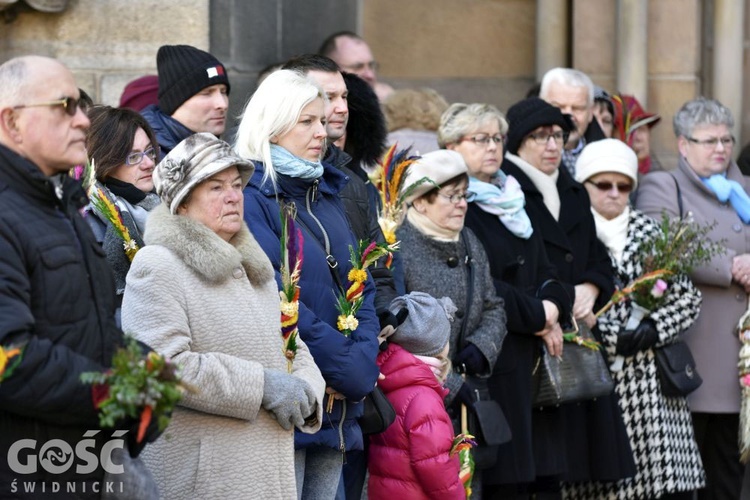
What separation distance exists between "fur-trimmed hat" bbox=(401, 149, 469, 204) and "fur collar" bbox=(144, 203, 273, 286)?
1.78m

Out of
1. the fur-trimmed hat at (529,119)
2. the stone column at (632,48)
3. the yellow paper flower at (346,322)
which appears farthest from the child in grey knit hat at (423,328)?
the stone column at (632,48)

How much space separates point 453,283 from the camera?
6715 millimetres

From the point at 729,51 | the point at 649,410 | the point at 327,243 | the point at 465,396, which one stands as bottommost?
the point at 649,410

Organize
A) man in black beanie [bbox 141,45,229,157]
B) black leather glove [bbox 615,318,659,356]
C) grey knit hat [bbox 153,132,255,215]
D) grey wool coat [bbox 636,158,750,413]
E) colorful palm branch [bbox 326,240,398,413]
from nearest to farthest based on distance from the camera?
grey knit hat [bbox 153,132,255,215] < colorful palm branch [bbox 326,240,398,413] < man in black beanie [bbox 141,45,229,157] < black leather glove [bbox 615,318,659,356] < grey wool coat [bbox 636,158,750,413]

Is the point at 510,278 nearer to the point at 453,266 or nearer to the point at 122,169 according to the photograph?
the point at 453,266

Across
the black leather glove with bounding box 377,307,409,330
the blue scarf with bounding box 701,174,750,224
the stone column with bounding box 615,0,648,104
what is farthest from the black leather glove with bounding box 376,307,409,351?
the stone column with bounding box 615,0,648,104

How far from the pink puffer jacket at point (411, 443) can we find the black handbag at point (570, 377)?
3.84ft

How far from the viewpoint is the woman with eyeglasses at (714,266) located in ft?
26.6

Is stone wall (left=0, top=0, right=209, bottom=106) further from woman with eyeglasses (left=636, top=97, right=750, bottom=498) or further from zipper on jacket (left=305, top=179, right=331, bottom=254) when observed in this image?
woman with eyeglasses (left=636, top=97, right=750, bottom=498)

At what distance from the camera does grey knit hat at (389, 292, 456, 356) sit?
242 inches

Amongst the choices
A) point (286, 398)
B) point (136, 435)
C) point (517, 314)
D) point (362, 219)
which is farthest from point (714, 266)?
point (136, 435)

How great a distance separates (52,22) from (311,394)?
10.9 ft

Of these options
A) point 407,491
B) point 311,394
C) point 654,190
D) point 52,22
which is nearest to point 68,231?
point 311,394

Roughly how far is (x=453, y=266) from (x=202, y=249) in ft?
6.89
